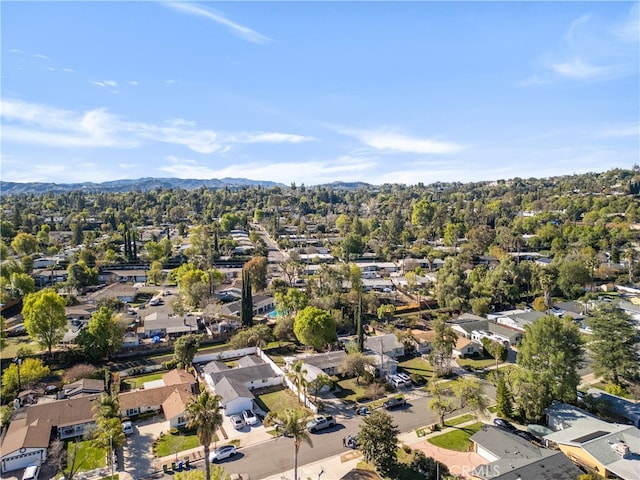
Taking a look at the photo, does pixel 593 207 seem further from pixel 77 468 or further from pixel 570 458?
pixel 77 468

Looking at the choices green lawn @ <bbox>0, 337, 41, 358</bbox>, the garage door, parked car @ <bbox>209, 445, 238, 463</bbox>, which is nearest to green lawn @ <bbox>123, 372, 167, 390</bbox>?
the garage door

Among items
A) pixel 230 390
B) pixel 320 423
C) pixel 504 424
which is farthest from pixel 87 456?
pixel 504 424

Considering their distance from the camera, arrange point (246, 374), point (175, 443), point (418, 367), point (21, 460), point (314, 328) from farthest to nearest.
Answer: point (314, 328) < point (418, 367) < point (246, 374) < point (175, 443) < point (21, 460)

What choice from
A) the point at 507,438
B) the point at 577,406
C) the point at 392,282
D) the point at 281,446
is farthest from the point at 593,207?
the point at 281,446

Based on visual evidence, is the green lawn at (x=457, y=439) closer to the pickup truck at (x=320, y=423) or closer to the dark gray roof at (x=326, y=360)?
the pickup truck at (x=320, y=423)

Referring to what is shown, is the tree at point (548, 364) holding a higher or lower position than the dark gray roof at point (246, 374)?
higher

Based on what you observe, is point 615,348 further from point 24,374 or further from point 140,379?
point 24,374

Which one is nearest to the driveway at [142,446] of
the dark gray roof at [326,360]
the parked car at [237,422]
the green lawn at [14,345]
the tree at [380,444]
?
the parked car at [237,422]
